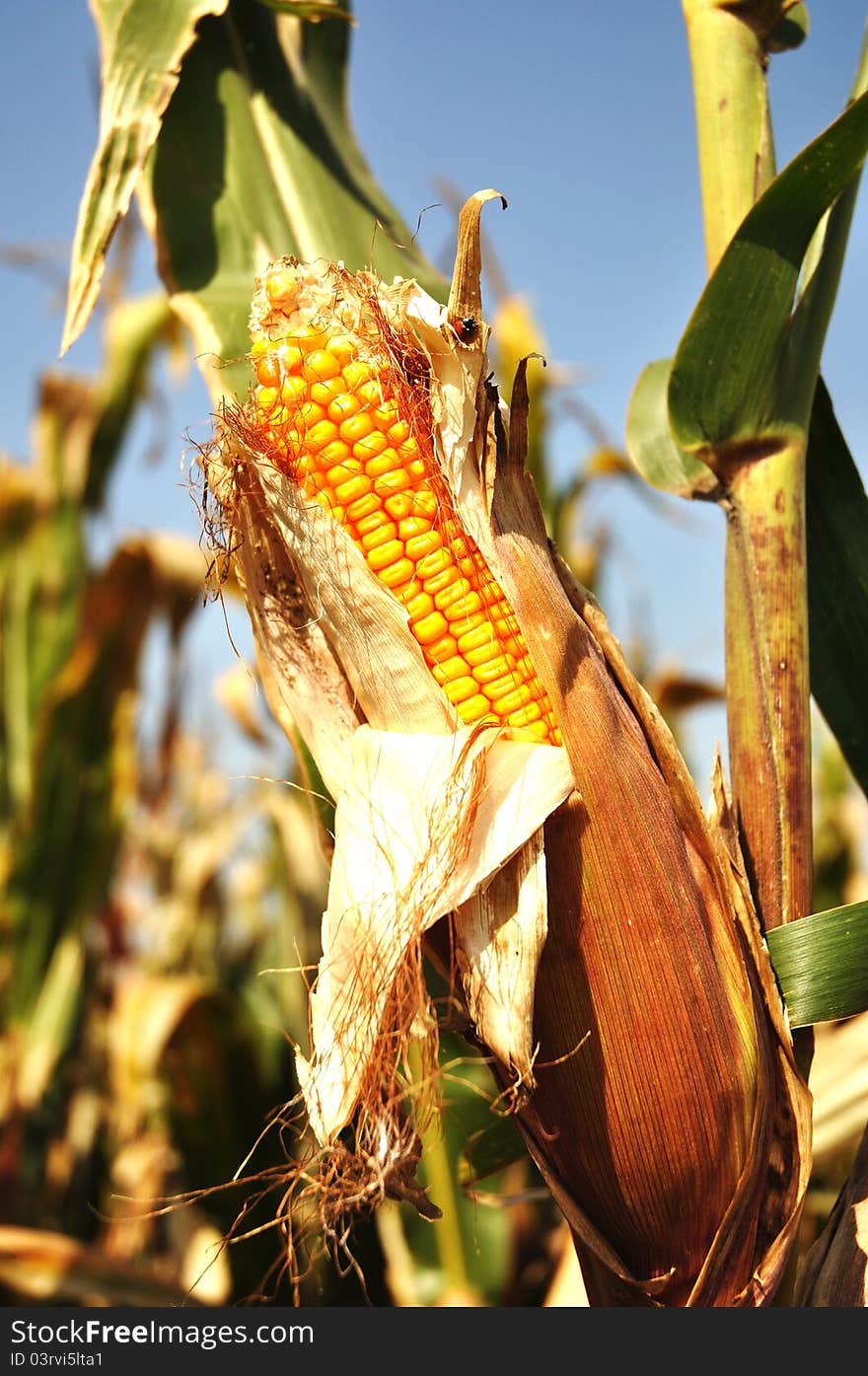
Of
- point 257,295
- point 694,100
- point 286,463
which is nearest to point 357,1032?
point 286,463

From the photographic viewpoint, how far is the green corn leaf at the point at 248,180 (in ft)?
2.86

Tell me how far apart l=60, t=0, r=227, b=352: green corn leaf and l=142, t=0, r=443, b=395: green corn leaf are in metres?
0.07

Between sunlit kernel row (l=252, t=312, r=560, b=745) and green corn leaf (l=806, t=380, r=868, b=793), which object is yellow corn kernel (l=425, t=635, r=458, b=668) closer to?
sunlit kernel row (l=252, t=312, r=560, b=745)

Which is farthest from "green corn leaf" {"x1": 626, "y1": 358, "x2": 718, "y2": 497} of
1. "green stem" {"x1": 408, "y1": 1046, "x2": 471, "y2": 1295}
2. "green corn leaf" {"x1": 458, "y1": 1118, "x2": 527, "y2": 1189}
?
"green stem" {"x1": 408, "y1": 1046, "x2": 471, "y2": 1295}

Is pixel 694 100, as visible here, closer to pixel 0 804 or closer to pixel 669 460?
pixel 669 460

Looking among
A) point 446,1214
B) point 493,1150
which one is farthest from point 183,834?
point 493,1150

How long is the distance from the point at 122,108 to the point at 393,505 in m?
0.44

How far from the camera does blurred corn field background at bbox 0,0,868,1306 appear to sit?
2.84 ft

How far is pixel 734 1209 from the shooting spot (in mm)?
602

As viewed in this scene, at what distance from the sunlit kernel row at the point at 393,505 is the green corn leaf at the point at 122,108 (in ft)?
0.71

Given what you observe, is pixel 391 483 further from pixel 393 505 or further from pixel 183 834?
pixel 183 834

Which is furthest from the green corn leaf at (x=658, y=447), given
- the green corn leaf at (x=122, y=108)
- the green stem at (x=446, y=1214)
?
the green stem at (x=446, y=1214)

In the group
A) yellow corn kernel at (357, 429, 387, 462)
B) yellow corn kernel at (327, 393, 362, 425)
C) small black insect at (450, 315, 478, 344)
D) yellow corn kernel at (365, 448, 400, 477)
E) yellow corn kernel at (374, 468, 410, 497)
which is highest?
small black insect at (450, 315, 478, 344)

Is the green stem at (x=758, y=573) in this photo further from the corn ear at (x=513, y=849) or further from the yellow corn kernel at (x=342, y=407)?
the yellow corn kernel at (x=342, y=407)
